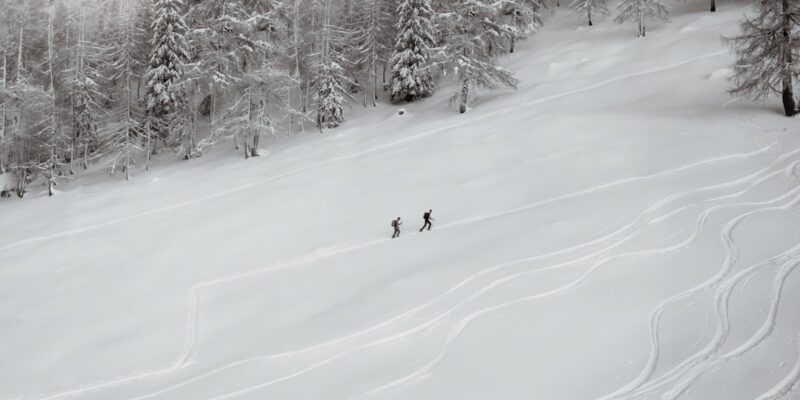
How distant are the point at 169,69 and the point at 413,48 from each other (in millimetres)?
19081

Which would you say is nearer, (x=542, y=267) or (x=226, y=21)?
(x=542, y=267)

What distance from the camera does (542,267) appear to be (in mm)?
13703

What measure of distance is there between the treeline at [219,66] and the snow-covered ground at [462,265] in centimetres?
595

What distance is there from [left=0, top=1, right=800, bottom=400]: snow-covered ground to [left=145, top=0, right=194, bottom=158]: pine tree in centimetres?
858

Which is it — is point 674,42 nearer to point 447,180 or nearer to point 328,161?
point 447,180

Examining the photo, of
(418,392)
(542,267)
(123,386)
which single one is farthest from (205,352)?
(542,267)

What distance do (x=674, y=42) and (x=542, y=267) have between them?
88.6ft

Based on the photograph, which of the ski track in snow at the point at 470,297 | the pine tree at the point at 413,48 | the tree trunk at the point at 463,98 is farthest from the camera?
the pine tree at the point at 413,48

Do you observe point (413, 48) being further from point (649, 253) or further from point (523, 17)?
point (649, 253)

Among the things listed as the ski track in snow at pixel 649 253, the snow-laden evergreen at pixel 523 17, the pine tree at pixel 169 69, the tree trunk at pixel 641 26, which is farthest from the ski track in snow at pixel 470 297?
the pine tree at pixel 169 69

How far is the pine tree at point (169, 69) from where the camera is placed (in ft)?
119

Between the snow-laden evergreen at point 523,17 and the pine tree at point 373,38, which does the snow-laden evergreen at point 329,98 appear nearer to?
the pine tree at point 373,38

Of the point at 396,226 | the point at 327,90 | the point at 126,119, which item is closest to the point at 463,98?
the point at 327,90

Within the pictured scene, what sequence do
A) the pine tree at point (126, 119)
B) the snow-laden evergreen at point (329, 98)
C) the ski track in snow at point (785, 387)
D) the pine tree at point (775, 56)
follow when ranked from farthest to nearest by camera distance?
the snow-laden evergreen at point (329, 98) < the pine tree at point (126, 119) < the pine tree at point (775, 56) < the ski track in snow at point (785, 387)
